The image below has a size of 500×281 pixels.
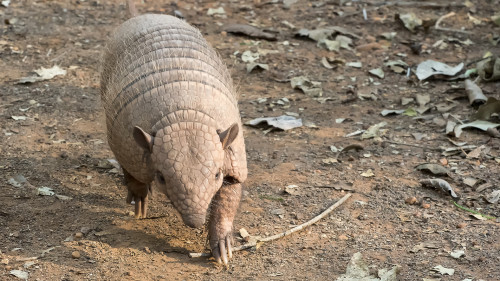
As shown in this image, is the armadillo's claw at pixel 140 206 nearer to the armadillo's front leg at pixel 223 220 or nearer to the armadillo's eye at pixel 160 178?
the armadillo's front leg at pixel 223 220

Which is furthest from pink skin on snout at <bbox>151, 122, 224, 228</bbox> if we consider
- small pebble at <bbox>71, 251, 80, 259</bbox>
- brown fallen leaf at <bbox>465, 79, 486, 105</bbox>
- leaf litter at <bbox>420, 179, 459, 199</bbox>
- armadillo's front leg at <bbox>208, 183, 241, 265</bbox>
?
brown fallen leaf at <bbox>465, 79, 486, 105</bbox>

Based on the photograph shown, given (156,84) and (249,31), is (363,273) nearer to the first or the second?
(156,84)

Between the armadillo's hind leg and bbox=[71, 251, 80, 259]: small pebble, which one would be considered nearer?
bbox=[71, 251, 80, 259]: small pebble

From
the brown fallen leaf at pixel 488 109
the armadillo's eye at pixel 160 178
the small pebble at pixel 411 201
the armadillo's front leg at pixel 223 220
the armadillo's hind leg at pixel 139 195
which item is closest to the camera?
the armadillo's eye at pixel 160 178

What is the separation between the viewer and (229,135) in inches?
186

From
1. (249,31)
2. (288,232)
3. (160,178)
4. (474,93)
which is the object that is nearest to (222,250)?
(288,232)

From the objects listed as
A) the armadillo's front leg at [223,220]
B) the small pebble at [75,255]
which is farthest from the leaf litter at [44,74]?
the armadillo's front leg at [223,220]

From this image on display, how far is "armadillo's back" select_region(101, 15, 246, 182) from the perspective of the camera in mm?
4871

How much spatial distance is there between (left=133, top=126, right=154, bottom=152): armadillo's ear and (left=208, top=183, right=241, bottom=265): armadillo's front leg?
0.78 metres

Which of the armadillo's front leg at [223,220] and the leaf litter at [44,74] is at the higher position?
the armadillo's front leg at [223,220]

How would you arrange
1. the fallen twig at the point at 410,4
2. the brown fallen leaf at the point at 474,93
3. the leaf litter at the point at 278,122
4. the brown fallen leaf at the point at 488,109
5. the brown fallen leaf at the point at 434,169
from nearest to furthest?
the brown fallen leaf at the point at 434,169 < the brown fallen leaf at the point at 488,109 < the leaf litter at the point at 278,122 < the brown fallen leaf at the point at 474,93 < the fallen twig at the point at 410,4

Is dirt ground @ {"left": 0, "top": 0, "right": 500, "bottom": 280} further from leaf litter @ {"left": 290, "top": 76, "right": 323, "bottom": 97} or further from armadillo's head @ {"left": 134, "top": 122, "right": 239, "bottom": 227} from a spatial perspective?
armadillo's head @ {"left": 134, "top": 122, "right": 239, "bottom": 227}

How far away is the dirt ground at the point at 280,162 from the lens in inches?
202

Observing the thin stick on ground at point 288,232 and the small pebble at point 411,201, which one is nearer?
the thin stick on ground at point 288,232
